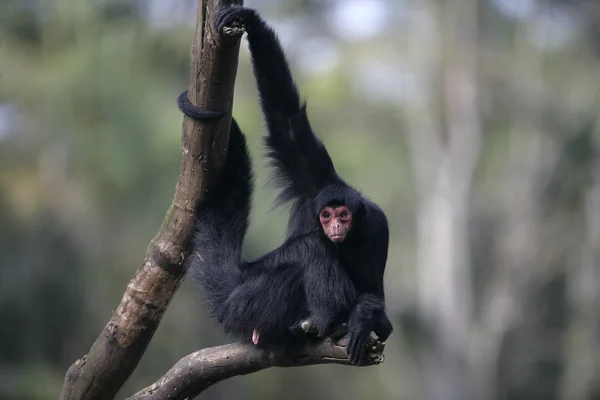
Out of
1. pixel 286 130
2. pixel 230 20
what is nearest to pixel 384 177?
pixel 286 130

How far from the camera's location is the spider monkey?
535 centimetres

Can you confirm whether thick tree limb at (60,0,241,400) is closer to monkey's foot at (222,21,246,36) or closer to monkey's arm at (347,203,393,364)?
monkey's foot at (222,21,246,36)

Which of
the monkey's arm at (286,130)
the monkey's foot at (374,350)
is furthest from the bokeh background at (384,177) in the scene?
the monkey's foot at (374,350)

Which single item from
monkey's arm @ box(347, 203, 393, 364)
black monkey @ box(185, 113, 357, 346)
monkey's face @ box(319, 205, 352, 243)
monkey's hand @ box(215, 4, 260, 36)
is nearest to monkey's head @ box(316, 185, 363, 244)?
monkey's face @ box(319, 205, 352, 243)

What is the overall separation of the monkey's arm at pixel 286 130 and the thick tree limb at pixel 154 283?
657mm

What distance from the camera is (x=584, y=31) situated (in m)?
24.5

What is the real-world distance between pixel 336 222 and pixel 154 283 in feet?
4.64

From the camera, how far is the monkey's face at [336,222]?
5613 mm

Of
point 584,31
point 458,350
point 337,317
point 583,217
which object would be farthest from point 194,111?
point 584,31

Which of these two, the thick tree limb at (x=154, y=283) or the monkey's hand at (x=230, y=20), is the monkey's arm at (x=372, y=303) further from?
the monkey's hand at (x=230, y=20)

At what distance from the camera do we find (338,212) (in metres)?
5.63

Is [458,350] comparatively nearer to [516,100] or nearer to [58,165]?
[516,100]

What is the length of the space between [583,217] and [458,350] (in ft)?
18.5

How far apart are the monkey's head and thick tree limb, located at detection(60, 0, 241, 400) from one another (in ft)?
2.72
